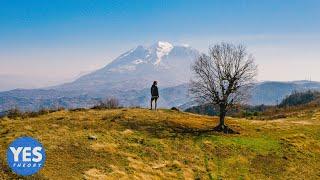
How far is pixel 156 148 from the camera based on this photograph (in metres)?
42.5

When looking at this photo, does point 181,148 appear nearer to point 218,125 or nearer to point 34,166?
point 218,125

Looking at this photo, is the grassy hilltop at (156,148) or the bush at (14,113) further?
the bush at (14,113)

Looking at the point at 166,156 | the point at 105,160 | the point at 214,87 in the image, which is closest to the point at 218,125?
the point at 214,87

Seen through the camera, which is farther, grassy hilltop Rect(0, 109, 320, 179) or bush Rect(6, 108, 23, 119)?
bush Rect(6, 108, 23, 119)

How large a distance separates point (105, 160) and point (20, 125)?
41.3 ft

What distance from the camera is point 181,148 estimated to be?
4406 centimetres

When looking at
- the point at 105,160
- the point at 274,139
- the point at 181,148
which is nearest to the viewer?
the point at 105,160

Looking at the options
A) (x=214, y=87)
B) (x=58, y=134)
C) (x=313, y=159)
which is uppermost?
(x=214, y=87)

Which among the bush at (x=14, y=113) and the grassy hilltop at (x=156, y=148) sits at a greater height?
the bush at (x=14, y=113)

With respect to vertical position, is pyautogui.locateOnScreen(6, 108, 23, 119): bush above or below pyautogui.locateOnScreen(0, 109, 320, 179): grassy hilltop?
above

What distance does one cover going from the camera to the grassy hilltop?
35750 mm

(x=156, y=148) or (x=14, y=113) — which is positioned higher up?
(x=14, y=113)

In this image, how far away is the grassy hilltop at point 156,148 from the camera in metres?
35.8

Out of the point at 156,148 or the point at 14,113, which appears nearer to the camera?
the point at 156,148
